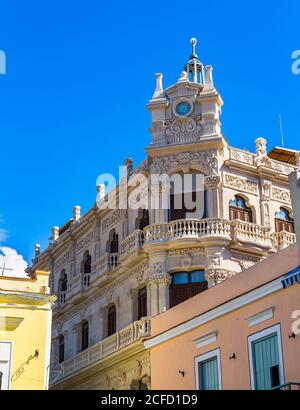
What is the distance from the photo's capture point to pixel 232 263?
1294 inches

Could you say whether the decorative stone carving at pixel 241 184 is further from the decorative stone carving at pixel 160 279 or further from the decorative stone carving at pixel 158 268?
the decorative stone carving at pixel 160 279

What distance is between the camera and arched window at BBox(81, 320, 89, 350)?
38.7 meters

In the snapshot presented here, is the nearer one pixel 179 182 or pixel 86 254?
pixel 179 182

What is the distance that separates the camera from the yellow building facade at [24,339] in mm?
23156

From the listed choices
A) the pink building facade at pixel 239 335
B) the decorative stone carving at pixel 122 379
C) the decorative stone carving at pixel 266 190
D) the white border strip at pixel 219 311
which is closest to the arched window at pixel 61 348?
the decorative stone carving at pixel 122 379

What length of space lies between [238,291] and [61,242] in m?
23.2

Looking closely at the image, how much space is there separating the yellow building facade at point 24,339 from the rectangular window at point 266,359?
22.4ft

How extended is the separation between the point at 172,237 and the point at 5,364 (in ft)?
37.5

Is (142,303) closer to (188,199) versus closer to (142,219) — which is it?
(142,219)

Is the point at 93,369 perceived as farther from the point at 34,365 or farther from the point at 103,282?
the point at 34,365

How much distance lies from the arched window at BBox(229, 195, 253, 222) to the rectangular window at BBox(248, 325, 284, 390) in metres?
14.5

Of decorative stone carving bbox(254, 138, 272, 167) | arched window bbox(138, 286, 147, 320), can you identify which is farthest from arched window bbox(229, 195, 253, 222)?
arched window bbox(138, 286, 147, 320)
